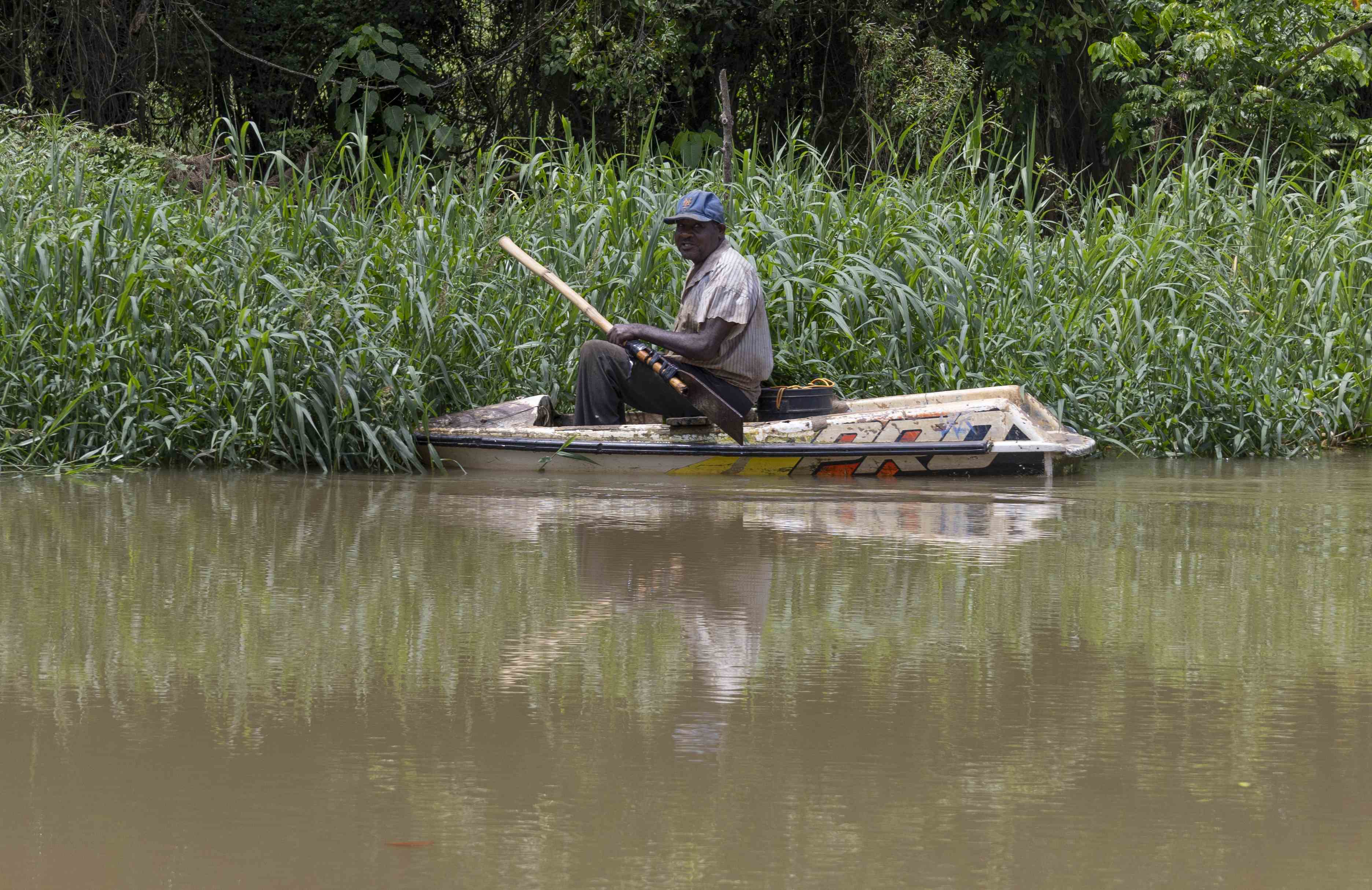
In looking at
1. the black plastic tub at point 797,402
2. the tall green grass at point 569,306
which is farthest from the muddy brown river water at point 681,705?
the black plastic tub at point 797,402

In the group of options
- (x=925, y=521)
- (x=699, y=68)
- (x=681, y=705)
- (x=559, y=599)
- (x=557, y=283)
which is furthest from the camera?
(x=699, y=68)

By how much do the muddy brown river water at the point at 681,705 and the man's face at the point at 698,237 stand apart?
7.60 ft

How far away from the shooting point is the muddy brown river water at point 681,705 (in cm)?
251

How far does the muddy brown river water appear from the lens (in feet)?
8.23

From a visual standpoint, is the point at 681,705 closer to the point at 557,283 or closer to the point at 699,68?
the point at 557,283

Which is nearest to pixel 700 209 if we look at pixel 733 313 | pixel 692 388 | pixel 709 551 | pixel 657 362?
pixel 733 313

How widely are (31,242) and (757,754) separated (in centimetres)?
648

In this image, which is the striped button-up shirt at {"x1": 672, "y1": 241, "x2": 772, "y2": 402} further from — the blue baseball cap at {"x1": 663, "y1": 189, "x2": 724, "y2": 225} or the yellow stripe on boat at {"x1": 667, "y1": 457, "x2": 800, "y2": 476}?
the yellow stripe on boat at {"x1": 667, "y1": 457, "x2": 800, "y2": 476}

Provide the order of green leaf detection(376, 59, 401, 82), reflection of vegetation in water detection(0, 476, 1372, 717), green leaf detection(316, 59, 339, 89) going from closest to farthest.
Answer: reflection of vegetation in water detection(0, 476, 1372, 717)
green leaf detection(316, 59, 339, 89)
green leaf detection(376, 59, 401, 82)

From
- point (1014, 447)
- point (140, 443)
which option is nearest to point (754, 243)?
point (1014, 447)

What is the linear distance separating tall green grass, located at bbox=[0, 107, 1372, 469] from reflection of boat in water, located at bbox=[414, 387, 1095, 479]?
0.41 metres

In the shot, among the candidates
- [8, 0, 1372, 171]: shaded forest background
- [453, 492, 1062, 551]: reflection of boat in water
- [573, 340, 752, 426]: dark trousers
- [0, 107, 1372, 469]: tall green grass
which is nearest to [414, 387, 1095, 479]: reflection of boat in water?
[573, 340, 752, 426]: dark trousers

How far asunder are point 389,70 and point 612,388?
8116 mm

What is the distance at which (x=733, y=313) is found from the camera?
7.84 metres
